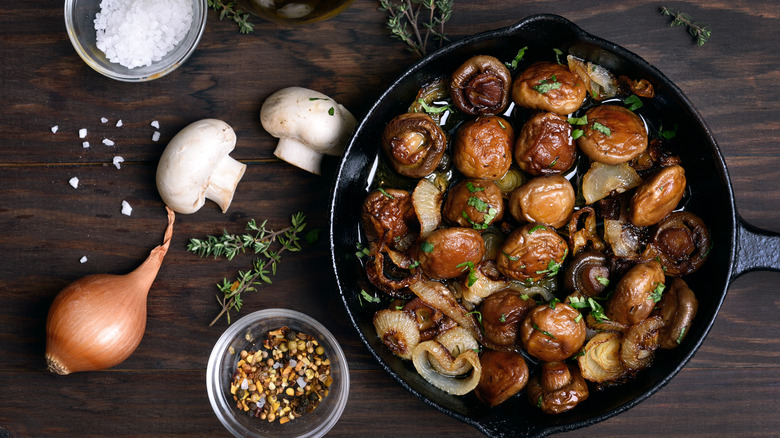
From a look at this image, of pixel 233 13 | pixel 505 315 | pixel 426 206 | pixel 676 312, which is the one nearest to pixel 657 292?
pixel 676 312

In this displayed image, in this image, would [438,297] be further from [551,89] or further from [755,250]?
[755,250]

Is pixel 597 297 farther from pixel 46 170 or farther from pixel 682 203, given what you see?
pixel 46 170

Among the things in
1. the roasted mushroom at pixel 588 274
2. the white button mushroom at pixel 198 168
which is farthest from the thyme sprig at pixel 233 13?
the roasted mushroom at pixel 588 274

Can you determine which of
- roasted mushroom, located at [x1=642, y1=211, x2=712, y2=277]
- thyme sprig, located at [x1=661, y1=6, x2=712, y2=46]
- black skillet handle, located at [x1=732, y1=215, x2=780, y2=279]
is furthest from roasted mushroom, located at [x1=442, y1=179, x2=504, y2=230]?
thyme sprig, located at [x1=661, y1=6, x2=712, y2=46]

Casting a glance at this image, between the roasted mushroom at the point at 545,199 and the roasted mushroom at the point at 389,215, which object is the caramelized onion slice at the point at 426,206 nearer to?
the roasted mushroom at the point at 389,215

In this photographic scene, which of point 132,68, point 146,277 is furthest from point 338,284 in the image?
point 132,68

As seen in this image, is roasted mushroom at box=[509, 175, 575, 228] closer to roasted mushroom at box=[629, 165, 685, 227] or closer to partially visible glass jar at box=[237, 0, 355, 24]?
roasted mushroom at box=[629, 165, 685, 227]

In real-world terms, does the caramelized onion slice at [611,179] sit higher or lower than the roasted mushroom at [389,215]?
higher
